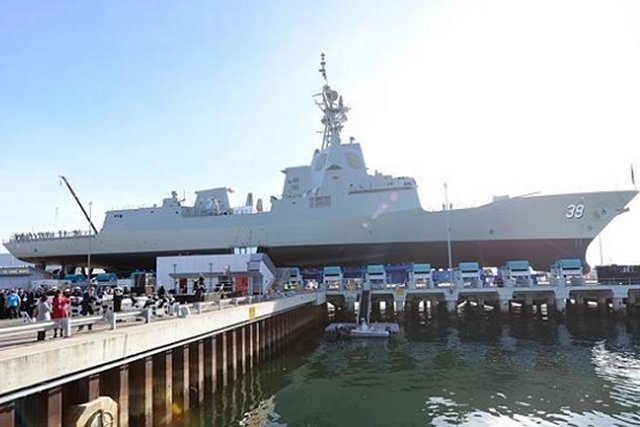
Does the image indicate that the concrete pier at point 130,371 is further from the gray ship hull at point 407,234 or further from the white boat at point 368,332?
the gray ship hull at point 407,234

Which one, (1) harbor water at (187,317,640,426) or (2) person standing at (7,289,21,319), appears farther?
(2) person standing at (7,289,21,319)

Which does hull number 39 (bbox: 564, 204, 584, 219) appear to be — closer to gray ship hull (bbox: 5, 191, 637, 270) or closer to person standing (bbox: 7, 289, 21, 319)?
gray ship hull (bbox: 5, 191, 637, 270)

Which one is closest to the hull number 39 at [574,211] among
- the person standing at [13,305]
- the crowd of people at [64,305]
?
the crowd of people at [64,305]

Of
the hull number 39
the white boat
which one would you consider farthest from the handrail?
the hull number 39

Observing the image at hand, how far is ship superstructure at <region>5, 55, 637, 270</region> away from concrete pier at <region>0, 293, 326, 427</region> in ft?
84.8

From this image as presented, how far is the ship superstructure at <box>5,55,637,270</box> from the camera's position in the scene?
40.1m

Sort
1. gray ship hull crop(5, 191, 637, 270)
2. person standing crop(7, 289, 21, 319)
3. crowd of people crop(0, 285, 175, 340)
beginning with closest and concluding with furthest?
crowd of people crop(0, 285, 175, 340) → person standing crop(7, 289, 21, 319) → gray ship hull crop(5, 191, 637, 270)

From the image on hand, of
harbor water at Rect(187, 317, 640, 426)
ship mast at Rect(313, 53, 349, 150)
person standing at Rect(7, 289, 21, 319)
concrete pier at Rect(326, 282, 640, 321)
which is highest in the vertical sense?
ship mast at Rect(313, 53, 349, 150)

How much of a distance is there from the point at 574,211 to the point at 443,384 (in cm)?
3063

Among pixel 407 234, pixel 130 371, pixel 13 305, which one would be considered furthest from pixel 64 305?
pixel 407 234

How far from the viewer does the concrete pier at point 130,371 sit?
722 centimetres

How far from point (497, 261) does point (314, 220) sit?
57.9ft

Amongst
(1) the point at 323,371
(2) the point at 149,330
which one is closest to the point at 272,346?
(1) the point at 323,371

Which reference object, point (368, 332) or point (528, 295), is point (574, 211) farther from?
point (368, 332)
